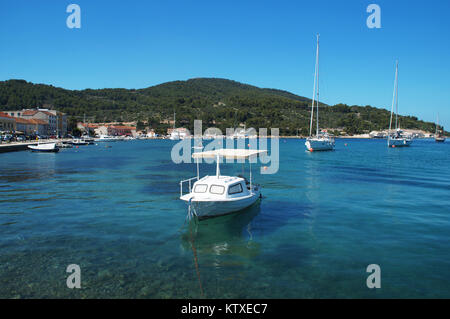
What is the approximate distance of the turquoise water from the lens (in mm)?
12555

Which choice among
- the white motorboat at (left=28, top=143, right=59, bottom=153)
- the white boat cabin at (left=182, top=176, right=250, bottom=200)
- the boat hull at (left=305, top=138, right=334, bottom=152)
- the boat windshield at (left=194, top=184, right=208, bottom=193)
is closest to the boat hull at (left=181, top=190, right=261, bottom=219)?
the white boat cabin at (left=182, top=176, right=250, bottom=200)

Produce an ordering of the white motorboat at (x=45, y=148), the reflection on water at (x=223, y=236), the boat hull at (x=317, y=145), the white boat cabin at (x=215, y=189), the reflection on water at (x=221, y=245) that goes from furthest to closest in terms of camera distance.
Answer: the boat hull at (x=317, y=145), the white motorboat at (x=45, y=148), the white boat cabin at (x=215, y=189), the reflection on water at (x=223, y=236), the reflection on water at (x=221, y=245)

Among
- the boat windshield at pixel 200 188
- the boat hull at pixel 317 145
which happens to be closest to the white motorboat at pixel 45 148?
the boat hull at pixel 317 145

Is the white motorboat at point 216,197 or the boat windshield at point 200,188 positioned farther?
the boat windshield at point 200,188

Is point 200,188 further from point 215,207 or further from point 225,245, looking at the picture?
point 225,245

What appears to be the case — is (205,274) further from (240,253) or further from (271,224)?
(271,224)

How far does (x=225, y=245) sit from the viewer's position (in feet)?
56.8

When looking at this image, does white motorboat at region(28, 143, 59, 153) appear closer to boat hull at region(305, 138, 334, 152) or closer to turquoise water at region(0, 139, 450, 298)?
turquoise water at region(0, 139, 450, 298)

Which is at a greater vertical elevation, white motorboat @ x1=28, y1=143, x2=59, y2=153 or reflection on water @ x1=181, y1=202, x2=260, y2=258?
white motorboat @ x1=28, y1=143, x2=59, y2=153

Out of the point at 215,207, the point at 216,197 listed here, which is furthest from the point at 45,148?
the point at 216,197

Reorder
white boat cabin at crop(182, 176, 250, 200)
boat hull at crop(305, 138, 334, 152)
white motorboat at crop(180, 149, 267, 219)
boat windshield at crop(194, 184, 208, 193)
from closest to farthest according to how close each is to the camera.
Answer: white motorboat at crop(180, 149, 267, 219) < white boat cabin at crop(182, 176, 250, 200) < boat windshield at crop(194, 184, 208, 193) < boat hull at crop(305, 138, 334, 152)

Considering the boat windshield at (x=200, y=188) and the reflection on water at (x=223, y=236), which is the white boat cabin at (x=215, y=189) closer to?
the boat windshield at (x=200, y=188)

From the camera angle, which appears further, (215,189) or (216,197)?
(215,189)

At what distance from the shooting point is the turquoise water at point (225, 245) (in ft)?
41.2
